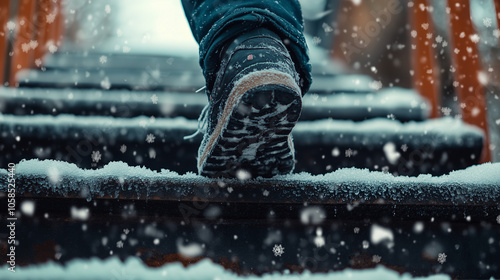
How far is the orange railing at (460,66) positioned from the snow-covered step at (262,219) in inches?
15.0

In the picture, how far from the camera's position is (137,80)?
155 centimetres

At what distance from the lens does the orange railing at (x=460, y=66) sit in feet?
3.48

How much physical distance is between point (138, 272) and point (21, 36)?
1.27 metres

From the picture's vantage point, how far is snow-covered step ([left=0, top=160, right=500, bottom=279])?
602 mm

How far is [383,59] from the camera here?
1950 mm

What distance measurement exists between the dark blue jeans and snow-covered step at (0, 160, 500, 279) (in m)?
0.21

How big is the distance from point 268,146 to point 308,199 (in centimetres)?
11

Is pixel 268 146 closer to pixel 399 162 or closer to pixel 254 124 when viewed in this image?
pixel 254 124

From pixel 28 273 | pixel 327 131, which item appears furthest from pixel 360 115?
pixel 28 273

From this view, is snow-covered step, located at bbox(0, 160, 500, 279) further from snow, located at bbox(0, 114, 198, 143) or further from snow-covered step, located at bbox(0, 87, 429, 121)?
snow-covered step, located at bbox(0, 87, 429, 121)

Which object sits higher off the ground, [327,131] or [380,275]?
[327,131]

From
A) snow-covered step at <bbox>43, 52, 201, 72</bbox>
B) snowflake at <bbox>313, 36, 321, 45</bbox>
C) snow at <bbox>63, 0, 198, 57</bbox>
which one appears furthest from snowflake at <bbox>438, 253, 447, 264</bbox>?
snow at <bbox>63, 0, 198, 57</bbox>

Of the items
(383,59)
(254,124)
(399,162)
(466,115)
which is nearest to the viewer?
(254,124)

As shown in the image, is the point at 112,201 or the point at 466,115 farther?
the point at 466,115
